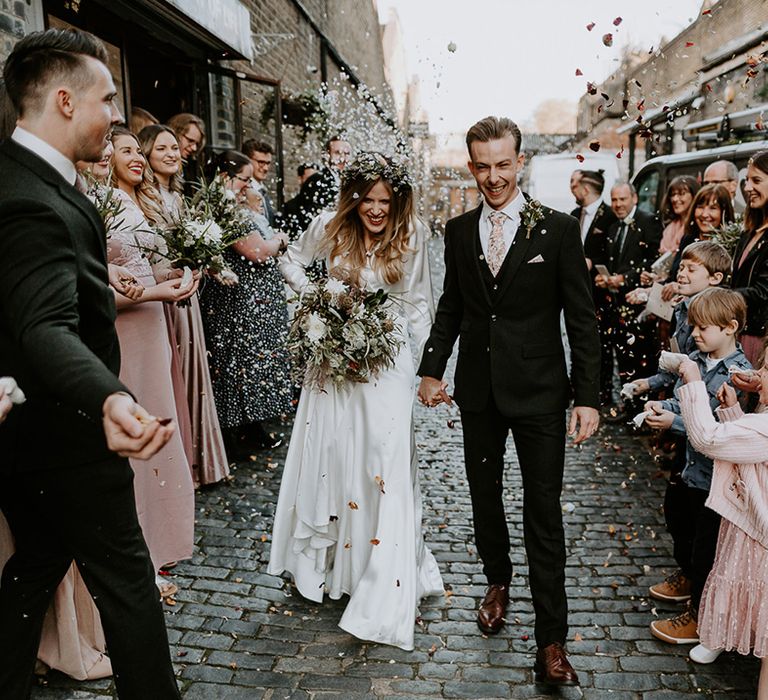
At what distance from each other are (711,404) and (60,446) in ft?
8.83

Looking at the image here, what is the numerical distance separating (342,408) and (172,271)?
1.34 metres

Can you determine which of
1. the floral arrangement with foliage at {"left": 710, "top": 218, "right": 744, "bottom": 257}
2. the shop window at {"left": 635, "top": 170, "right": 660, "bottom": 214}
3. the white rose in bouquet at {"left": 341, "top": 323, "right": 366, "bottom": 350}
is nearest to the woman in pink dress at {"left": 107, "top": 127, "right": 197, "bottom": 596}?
the white rose in bouquet at {"left": 341, "top": 323, "right": 366, "bottom": 350}

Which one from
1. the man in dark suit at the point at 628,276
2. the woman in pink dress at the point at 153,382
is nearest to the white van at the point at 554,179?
the man in dark suit at the point at 628,276

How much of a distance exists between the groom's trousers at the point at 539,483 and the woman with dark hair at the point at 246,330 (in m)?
2.60

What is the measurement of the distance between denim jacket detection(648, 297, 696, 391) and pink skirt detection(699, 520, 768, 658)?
75 centimetres

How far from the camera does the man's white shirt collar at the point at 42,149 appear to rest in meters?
2.06

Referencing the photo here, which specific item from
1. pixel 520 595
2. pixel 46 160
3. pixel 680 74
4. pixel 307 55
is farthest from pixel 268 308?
pixel 680 74

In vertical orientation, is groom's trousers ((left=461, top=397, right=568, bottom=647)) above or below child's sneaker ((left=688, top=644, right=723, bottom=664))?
above

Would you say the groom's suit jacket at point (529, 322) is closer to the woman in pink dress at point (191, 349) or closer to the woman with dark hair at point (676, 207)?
the woman in pink dress at point (191, 349)

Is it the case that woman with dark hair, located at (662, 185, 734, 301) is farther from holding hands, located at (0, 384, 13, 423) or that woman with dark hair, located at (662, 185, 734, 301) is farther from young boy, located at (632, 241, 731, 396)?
holding hands, located at (0, 384, 13, 423)

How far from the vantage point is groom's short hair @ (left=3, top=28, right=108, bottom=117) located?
6.77 ft

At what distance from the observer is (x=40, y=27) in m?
4.59

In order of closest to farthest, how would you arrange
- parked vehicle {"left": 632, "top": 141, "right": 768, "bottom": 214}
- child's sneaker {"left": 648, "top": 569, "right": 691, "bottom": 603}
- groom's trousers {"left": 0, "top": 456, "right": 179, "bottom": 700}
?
groom's trousers {"left": 0, "top": 456, "right": 179, "bottom": 700} → child's sneaker {"left": 648, "top": 569, "right": 691, "bottom": 603} → parked vehicle {"left": 632, "top": 141, "right": 768, "bottom": 214}

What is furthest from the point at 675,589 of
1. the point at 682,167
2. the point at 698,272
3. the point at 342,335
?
the point at 682,167
